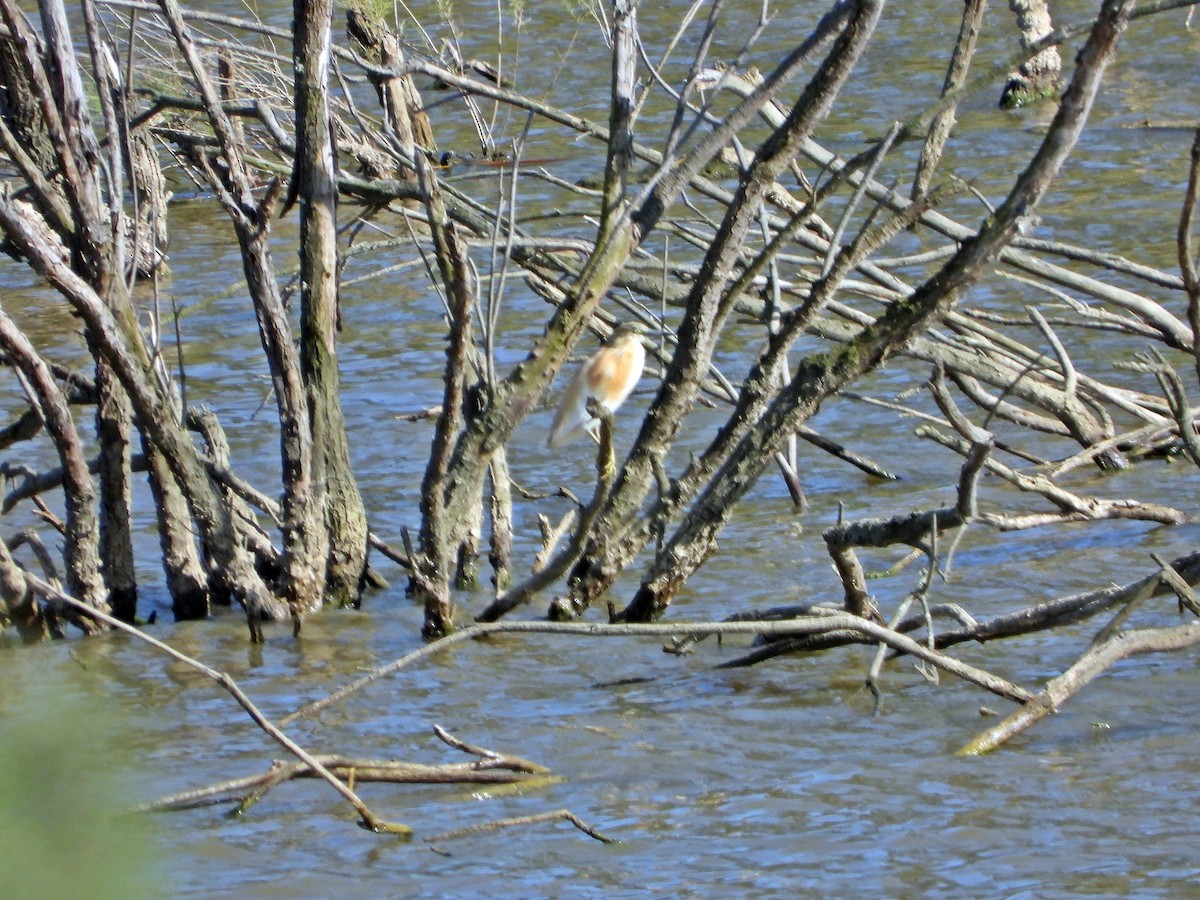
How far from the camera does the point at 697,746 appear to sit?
366 centimetres

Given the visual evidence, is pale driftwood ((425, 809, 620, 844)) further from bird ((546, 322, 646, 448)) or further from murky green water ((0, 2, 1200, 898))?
bird ((546, 322, 646, 448))

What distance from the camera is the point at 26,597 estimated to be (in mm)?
4555

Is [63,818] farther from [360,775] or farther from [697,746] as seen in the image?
[697,746]

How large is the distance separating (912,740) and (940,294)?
1.06 meters

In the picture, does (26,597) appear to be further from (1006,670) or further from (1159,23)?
(1159,23)

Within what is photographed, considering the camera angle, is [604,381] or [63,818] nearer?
[63,818]

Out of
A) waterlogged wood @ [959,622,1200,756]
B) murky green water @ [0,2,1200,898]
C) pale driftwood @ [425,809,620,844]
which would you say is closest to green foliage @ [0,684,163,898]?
murky green water @ [0,2,1200,898]

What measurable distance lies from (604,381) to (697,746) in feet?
4.21

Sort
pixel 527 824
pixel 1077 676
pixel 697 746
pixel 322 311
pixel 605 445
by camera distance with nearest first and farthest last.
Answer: pixel 527 824, pixel 1077 676, pixel 697 746, pixel 605 445, pixel 322 311

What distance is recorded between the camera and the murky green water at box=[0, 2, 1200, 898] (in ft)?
9.60

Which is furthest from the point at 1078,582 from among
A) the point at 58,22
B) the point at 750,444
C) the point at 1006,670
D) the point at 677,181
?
the point at 58,22

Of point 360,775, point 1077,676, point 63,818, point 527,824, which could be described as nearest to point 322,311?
point 360,775

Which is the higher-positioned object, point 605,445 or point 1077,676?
point 605,445

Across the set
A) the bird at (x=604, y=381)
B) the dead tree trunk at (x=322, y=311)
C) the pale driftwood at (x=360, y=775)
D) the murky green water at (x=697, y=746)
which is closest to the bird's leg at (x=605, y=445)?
the bird at (x=604, y=381)
